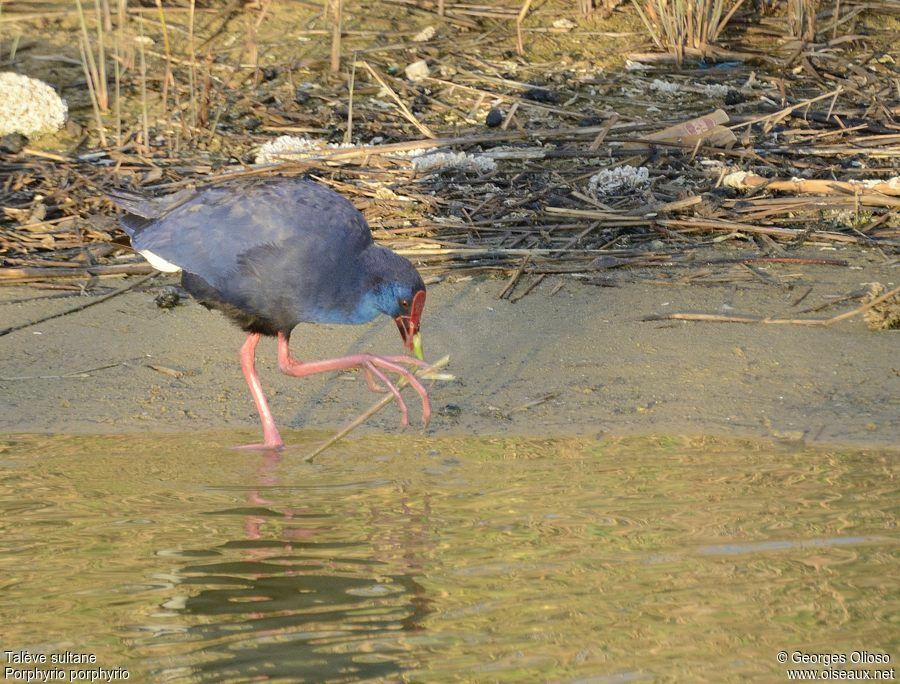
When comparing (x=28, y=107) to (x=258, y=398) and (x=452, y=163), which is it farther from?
(x=258, y=398)

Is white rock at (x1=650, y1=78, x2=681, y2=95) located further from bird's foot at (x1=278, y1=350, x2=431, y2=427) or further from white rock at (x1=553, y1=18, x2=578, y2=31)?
bird's foot at (x1=278, y1=350, x2=431, y2=427)

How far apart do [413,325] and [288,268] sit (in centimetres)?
51

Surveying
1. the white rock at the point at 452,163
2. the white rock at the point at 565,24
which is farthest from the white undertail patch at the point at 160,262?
the white rock at the point at 565,24

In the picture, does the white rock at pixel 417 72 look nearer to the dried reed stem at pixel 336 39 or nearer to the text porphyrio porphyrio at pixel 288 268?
the dried reed stem at pixel 336 39

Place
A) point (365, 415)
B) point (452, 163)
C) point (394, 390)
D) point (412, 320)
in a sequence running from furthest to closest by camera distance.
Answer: point (452, 163)
point (412, 320)
point (394, 390)
point (365, 415)

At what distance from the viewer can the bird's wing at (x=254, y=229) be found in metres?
4.70

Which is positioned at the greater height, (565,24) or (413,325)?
(413,325)

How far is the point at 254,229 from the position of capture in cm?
476

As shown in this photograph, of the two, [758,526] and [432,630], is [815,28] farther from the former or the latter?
[432,630]

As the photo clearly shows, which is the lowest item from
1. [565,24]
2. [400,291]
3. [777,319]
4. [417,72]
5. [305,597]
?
[417,72]

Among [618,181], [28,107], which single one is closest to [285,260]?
[618,181]

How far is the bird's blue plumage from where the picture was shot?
4.67 meters

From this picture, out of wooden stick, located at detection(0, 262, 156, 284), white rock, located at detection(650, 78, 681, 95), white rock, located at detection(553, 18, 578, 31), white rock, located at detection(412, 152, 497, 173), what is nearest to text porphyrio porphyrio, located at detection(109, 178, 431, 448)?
wooden stick, located at detection(0, 262, 156, 284)

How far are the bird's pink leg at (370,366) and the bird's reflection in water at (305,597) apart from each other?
25.3 inches
